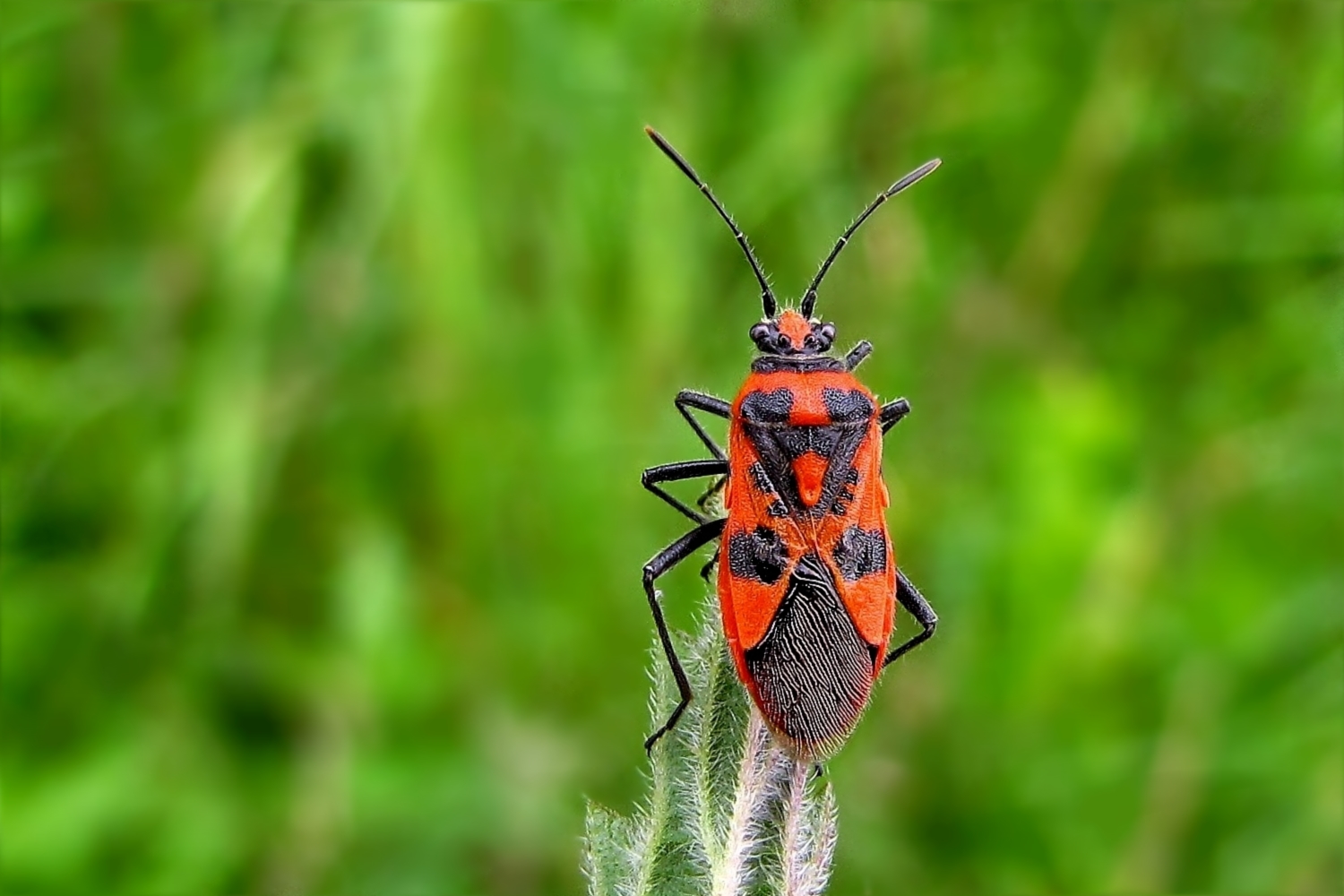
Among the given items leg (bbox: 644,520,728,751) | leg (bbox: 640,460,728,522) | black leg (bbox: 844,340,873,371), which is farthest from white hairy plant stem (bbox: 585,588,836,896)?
black leg (bbox: 844,340,873,371)

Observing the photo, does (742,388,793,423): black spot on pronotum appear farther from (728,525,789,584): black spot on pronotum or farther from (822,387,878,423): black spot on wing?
(728,525,789,584): black spot on pronotum

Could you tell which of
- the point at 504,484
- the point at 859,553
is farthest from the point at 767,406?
the point at 504,484

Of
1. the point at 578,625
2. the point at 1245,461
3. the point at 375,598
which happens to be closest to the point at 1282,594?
the point at 1245,461

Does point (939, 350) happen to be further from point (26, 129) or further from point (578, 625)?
point (26, 129)

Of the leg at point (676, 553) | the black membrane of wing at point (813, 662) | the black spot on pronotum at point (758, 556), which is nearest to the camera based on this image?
the black membrane of wing at point (813, 662)

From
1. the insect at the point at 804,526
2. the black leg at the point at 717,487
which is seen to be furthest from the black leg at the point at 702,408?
the black leg at the point at 717,487

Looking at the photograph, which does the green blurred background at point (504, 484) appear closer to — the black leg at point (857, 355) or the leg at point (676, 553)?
the black leg at point (857, 355)

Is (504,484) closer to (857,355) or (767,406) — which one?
(857,355)

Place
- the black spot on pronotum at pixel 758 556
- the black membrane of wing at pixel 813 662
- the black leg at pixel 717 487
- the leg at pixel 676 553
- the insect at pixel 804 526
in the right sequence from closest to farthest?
1. the black membrane of wing at pixel 813 662
2. the insect at pixel 804 526
3. the black spot on pronotum at pixel 758 556
4. the leg at pixel 676 553
5. the black leg at pixel 717 487

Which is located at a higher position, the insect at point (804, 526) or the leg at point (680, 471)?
the leg at point (680, 471)
